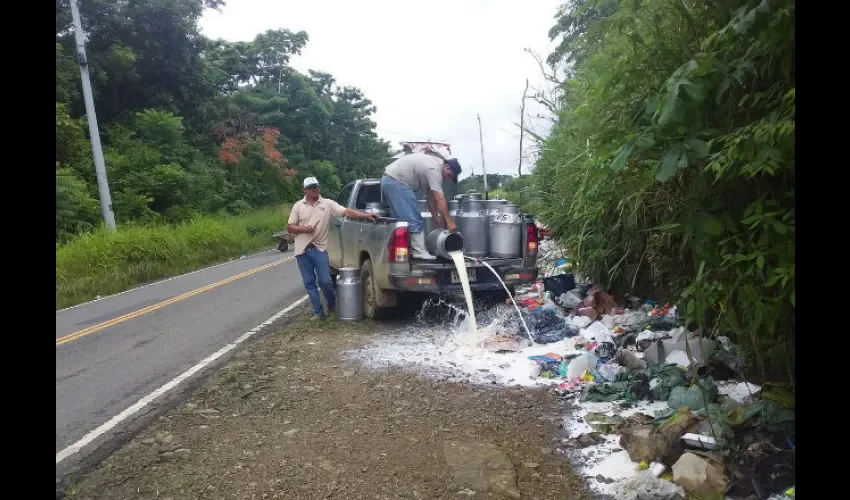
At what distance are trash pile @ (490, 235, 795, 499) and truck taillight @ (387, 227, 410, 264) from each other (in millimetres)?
1359

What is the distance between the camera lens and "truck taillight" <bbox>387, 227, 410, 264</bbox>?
6.70m

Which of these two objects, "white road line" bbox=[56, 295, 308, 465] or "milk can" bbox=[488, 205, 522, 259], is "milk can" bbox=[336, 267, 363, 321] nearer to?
"white road line" bbox=[56, 295, 308, 465]

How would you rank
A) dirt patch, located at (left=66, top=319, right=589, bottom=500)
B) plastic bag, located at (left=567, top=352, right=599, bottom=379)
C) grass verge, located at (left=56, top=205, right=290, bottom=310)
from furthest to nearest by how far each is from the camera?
grass verge, located at (left=56, top=205, right=290, bottom=310), plastic bag, located at (left=567, top=352, right=599, bottom=379), dirt patch, located at (left=66, top=319, right=589, bottom=500)

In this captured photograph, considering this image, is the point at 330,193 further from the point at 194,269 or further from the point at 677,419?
the point at 677,419

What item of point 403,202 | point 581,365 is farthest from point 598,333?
point 403,202

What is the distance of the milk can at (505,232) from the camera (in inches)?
281

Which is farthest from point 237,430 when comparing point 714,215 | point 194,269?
point 194,269

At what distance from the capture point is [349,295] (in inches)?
299

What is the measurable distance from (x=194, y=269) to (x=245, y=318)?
9773 mm

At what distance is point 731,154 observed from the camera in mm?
2654

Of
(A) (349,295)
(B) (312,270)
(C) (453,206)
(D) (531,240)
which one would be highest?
(C) (453,206)

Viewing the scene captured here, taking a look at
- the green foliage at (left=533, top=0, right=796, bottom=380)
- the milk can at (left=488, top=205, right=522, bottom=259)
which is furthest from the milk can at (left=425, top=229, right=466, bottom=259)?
the green foliage at (left=533, top=0, right=796, bottom=380)

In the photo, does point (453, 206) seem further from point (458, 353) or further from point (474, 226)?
point (458, 353)

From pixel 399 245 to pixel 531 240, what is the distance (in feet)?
5.70
